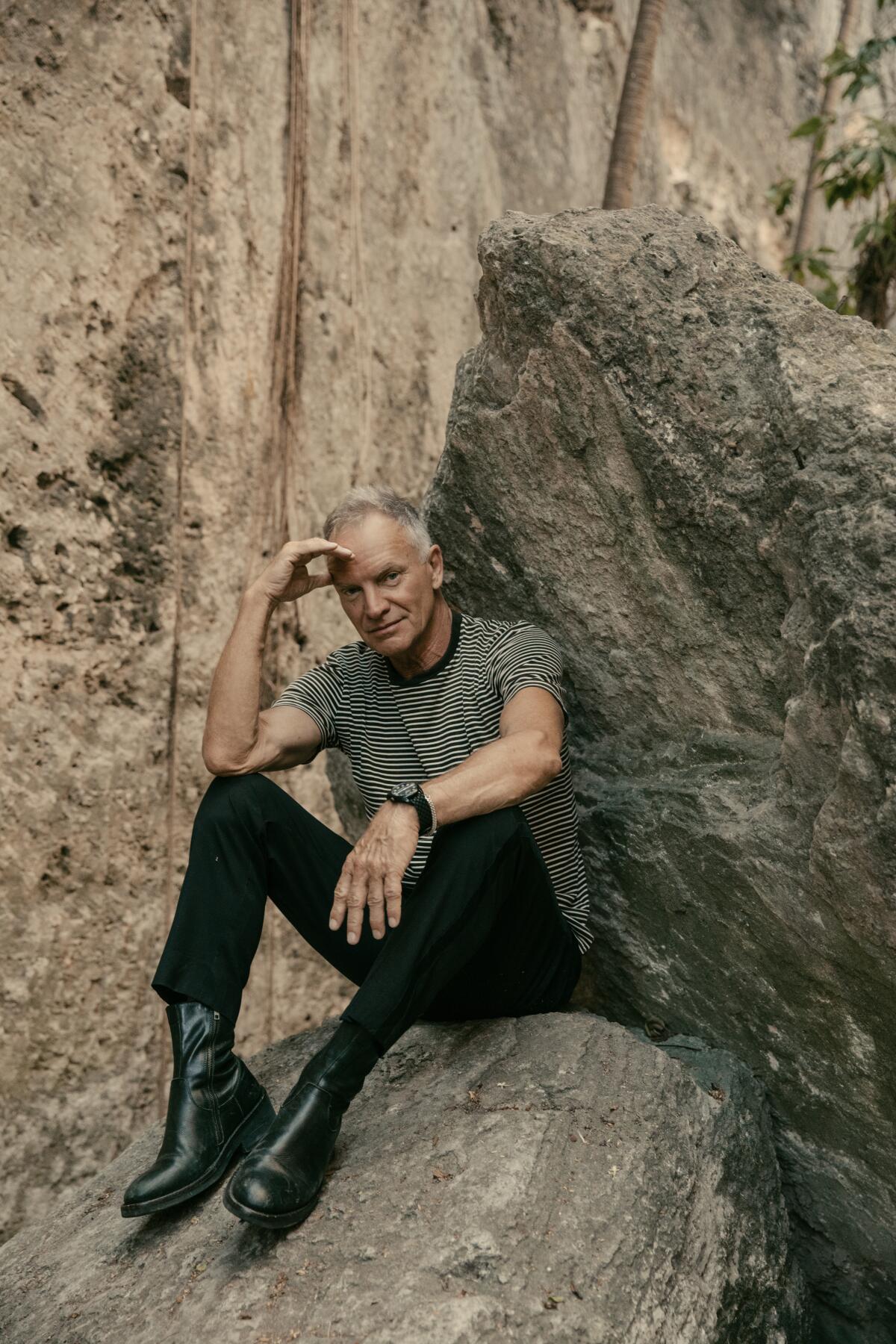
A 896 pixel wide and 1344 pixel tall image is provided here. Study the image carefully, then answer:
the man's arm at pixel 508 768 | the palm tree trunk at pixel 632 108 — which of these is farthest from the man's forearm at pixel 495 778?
the palm tree trunk at pixel 632 108

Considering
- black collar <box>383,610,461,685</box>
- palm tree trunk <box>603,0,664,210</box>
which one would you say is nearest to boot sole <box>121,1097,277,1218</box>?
black collar <box>383,610,461,685</box>

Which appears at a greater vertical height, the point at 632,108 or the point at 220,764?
the point at 632,108

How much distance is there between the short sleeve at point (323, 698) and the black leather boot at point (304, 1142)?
80 centimetres

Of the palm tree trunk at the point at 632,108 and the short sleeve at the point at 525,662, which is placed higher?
the palm tree trunk at the point at 632,108

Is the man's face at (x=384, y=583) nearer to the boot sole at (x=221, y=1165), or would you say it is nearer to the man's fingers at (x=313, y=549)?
the man's fingers at (x=313, y=549)

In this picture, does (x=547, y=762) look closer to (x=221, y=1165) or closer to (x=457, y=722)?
(x=457, y=722)

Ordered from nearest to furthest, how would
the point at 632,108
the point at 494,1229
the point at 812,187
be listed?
the point at 494,1229 → the point at 632,108 → the point at 812,187

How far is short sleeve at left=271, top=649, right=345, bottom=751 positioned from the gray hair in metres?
0.35

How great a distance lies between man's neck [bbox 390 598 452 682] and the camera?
8.57ft

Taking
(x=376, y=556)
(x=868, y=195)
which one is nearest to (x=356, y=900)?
(x=376, y=556)

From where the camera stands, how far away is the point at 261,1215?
1904 millimetres

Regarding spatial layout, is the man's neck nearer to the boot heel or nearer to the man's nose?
the man's nose

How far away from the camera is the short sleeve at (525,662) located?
2.43 m

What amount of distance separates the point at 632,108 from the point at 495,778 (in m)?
A: 4.32
